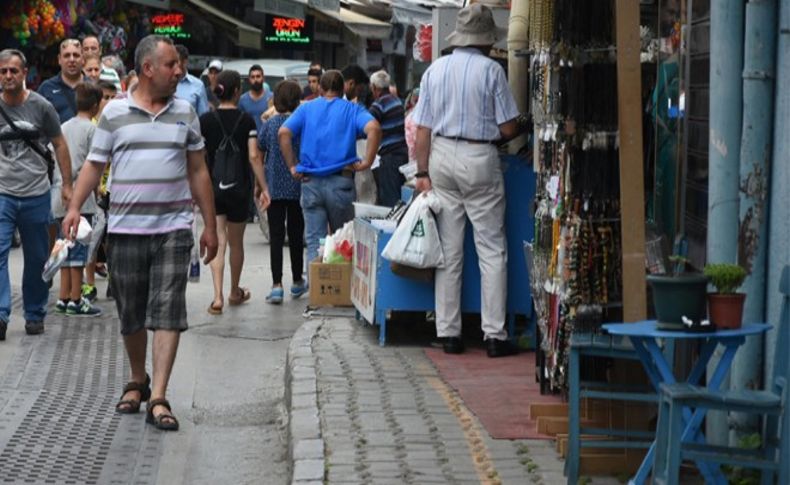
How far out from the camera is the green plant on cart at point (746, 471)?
6.42 meters

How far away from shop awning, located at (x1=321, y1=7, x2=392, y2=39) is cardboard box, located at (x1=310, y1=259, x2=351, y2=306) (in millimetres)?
20566

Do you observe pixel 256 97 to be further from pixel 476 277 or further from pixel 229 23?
pixel 476 277

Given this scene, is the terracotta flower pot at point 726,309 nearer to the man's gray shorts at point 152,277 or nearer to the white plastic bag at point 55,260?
the man's gray shorts at point 152,277

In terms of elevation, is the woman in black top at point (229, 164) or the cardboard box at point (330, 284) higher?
the woman in black top at point (229, 164)

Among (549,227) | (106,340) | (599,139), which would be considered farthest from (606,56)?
(106,340)

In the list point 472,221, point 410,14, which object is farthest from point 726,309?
point 410,14

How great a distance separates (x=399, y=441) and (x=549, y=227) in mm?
1425

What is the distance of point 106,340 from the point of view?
11719 millimetres

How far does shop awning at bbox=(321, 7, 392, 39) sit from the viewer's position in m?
33.0

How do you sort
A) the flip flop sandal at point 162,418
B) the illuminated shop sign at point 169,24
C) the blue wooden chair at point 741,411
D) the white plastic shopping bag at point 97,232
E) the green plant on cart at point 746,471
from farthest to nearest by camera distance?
the illuminated shop sign at point 169,24 < the white plastic shopping bag at point 97,232 < the flip flop sandal at point 162,418 < the green plant on cart at point 746,471 < the blue wooden chair at point 741,411

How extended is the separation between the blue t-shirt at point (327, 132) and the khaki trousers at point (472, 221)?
2987mm

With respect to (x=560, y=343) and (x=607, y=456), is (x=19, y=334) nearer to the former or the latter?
(x=560, y=343)

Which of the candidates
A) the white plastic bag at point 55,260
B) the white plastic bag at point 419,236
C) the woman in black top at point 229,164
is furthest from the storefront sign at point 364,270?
the white plastic bag at point 55,260

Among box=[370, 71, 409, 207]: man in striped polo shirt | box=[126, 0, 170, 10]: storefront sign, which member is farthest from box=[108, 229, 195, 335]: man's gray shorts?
box=[126, 0, 170, 10]: storefront sign
